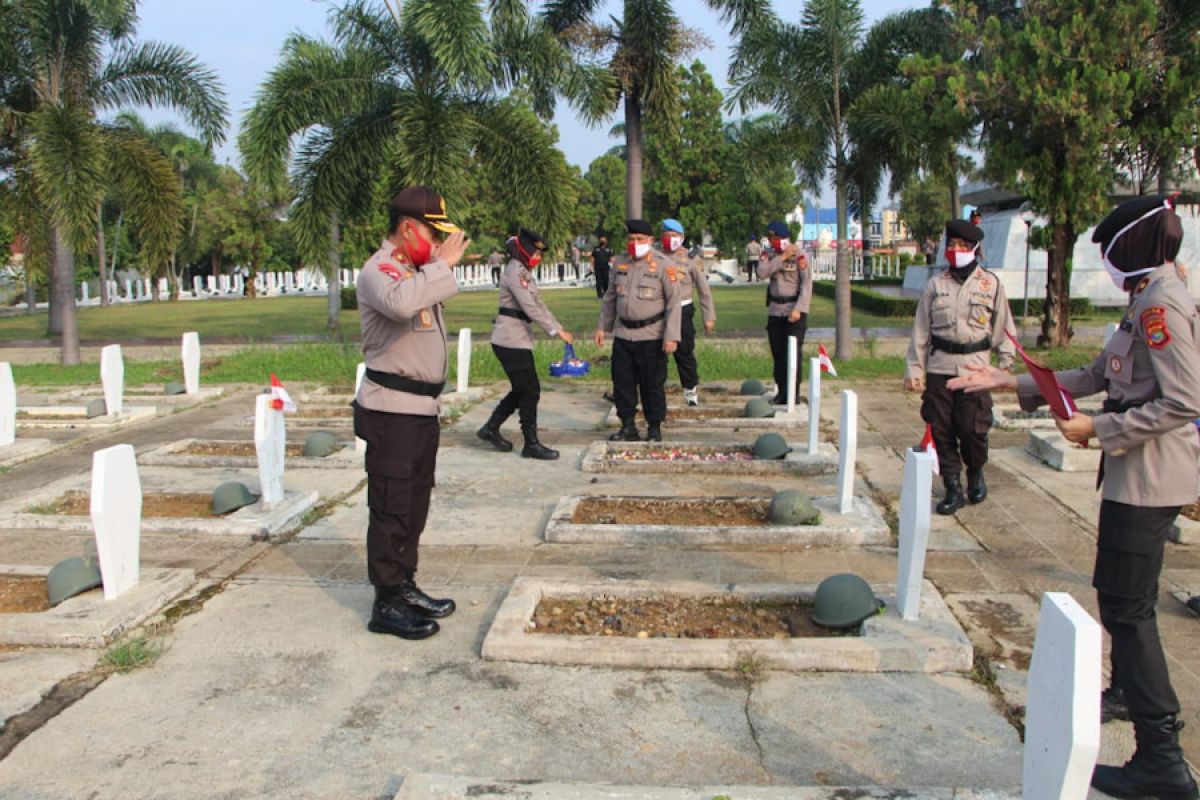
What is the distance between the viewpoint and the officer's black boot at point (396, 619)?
453 cm

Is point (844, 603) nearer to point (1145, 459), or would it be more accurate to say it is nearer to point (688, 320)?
point (1145, 459)

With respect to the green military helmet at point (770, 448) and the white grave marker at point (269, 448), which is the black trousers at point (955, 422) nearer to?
the green military helmet at point (770, 448)

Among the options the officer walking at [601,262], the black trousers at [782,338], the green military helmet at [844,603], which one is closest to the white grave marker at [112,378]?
the black trousers at [782,338]

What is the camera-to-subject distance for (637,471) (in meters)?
7.97

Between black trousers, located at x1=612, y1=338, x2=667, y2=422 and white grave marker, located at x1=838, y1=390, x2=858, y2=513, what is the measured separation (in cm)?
254

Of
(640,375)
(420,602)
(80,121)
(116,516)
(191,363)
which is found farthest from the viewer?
(80,121)

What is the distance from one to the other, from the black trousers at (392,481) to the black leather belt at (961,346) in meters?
3.66

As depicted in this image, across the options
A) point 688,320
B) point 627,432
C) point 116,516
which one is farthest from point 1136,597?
point 688,320

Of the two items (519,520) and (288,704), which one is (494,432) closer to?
(519,520)

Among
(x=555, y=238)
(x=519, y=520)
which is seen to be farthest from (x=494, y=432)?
(x=555, y=238)

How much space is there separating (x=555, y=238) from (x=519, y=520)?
979 cm

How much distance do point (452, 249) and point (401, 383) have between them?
0.65 metres

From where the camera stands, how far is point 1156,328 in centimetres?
314

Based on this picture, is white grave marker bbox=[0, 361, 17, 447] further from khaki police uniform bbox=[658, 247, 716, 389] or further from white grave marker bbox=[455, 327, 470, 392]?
khaki police uniform bbox=[658, 247, 716, 389]
